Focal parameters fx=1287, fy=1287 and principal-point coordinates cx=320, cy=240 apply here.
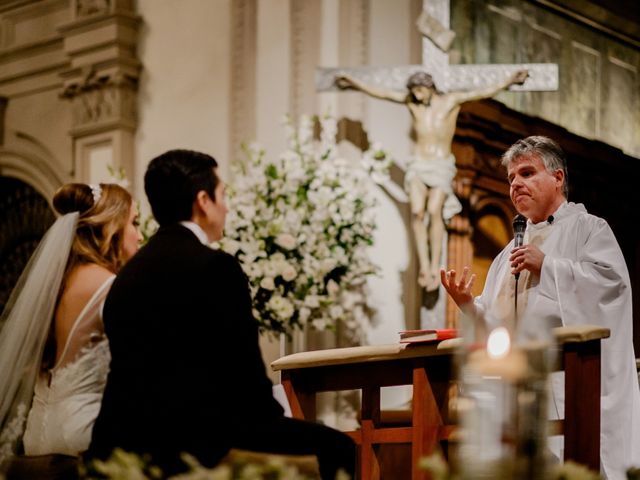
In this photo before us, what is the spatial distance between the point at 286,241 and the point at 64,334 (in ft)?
8.71

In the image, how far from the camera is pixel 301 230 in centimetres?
699

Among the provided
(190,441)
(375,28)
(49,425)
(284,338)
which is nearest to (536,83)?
(375,28)

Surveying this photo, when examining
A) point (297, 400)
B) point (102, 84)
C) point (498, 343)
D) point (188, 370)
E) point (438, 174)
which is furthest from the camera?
point (102, 84)

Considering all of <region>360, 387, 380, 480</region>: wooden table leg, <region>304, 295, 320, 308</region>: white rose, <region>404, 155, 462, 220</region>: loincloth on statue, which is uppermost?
<region>404, 155, 462, 220</region>: loincloth on statue

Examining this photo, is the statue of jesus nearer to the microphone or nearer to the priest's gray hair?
the priest's gray hair

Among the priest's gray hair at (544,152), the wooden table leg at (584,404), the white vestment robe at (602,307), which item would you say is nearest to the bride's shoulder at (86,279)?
the white vestment robe at (602,307)

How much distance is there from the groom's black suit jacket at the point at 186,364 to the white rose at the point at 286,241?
131 inches

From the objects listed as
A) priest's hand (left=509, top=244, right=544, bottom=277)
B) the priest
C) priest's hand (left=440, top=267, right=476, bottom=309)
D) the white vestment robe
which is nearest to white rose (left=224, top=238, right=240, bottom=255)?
the priest

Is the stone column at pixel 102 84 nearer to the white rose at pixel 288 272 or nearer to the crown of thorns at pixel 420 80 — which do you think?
the crown of thorns at pixel 420 80

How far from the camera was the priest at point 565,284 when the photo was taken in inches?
179

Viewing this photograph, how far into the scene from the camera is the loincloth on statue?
24.9 feet

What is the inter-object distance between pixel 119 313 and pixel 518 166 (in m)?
1.99

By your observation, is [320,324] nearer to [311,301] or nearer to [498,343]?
[311,301]

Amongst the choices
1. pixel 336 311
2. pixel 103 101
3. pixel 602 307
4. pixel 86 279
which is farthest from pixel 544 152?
pixel 103 101
